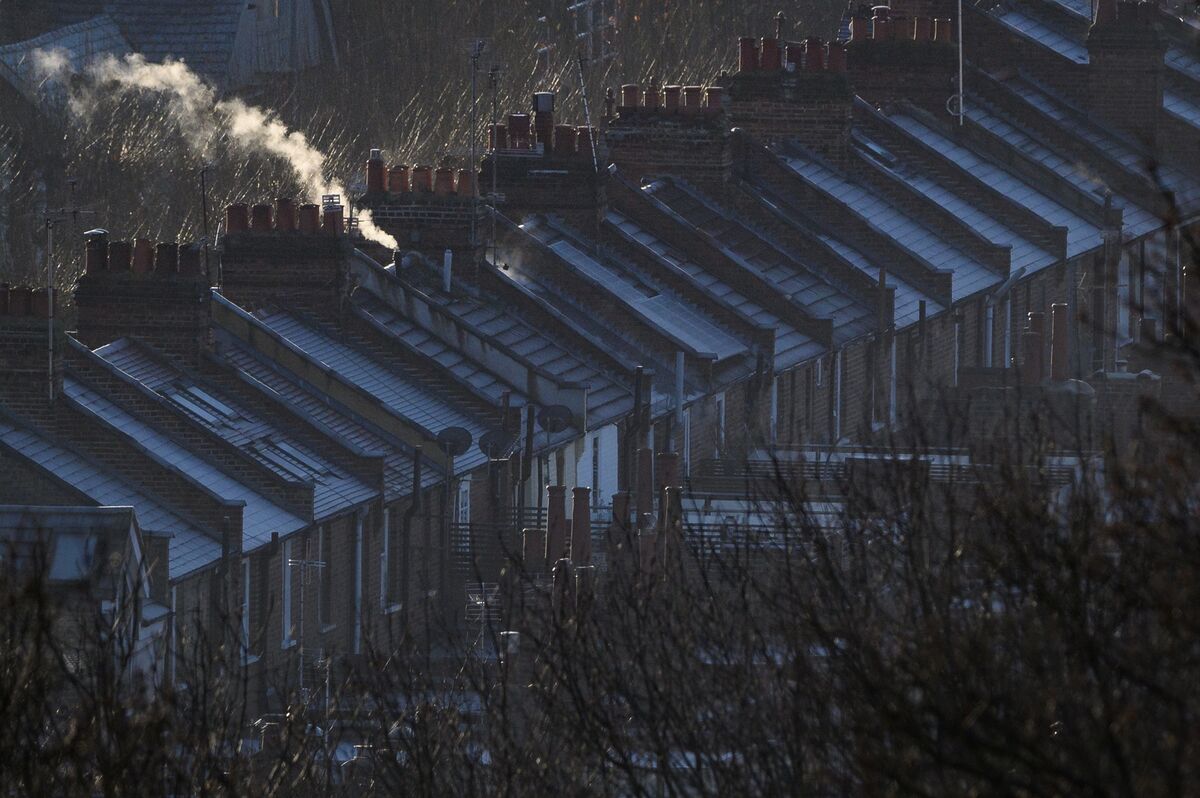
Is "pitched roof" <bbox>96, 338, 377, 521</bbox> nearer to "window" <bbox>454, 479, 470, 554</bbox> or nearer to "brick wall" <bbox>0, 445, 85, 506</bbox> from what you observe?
"window" <bbox>454, 479, 470, 554</bbox>

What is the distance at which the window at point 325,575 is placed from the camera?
35.5m

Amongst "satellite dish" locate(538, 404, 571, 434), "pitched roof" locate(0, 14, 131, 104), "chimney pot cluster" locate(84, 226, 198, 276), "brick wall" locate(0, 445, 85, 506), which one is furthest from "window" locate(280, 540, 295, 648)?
"pitched roof" locate(0, 14, 131, 104)

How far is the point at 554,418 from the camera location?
39781mm

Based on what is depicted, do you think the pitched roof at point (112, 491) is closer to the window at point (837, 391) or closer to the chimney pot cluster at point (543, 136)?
the chimney pot cluster at point (543, 136)

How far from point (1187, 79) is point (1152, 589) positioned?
4760cm

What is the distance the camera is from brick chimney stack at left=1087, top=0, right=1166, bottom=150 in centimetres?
5866

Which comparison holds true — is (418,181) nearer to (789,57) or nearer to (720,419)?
(720,419)

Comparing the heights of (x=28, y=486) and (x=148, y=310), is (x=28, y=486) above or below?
below

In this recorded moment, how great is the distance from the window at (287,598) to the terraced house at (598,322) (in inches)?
1.8

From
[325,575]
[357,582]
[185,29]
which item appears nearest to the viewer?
[325,575]

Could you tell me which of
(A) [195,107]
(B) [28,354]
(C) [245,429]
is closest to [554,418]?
(C) [245,429]

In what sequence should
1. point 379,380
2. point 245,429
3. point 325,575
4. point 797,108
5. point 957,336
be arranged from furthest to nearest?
1. point 797,108
2. point 957,336
3. point 379,380
4. point 245,429
5. point 325,575

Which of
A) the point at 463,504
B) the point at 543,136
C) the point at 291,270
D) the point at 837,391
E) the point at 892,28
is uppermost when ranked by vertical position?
the point at 892,28

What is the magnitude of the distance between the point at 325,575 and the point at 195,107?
120 ft
